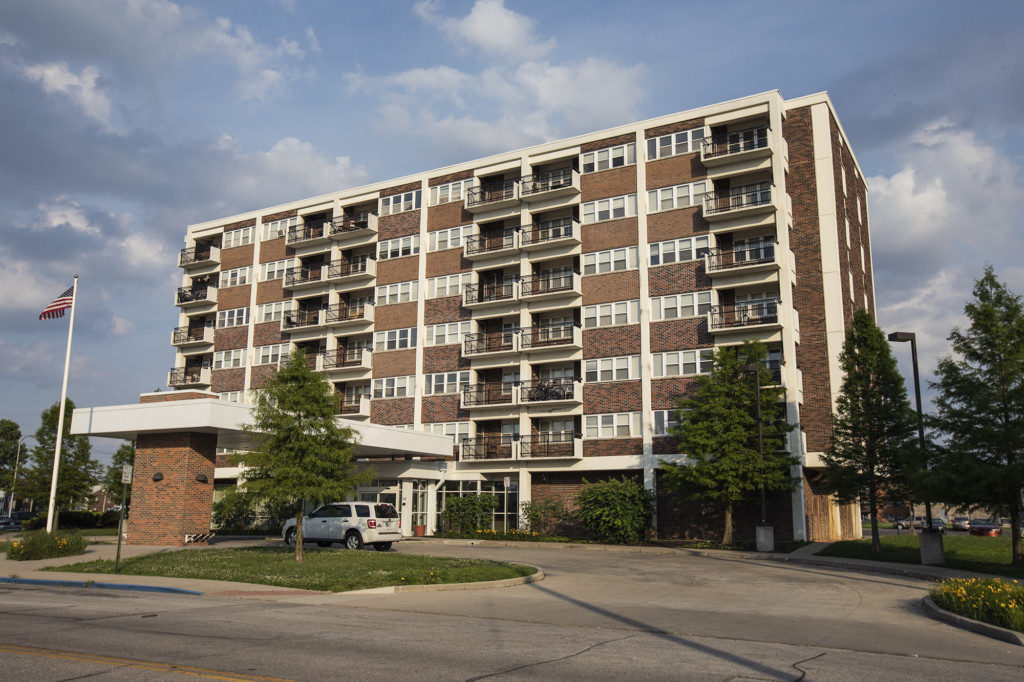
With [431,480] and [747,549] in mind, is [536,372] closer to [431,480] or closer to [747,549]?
[431,480]

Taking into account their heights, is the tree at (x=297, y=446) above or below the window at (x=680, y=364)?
below

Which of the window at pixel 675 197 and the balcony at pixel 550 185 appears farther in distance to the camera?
the balcony at pixel 550 185

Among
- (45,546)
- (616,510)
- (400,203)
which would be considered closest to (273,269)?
(400,203)

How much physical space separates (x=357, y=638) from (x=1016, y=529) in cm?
2069

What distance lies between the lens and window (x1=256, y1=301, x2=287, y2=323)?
56.8 m

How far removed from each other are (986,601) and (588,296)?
3210 cm

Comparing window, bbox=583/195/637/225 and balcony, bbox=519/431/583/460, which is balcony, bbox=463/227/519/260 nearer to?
window, bbox=583/195/637/225

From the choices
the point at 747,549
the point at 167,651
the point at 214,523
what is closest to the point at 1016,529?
the point at 747,549

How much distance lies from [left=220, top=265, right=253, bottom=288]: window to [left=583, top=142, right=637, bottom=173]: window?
2809cm

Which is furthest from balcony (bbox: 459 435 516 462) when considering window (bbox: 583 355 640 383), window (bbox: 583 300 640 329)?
window (bbox: 583 300 640 329)

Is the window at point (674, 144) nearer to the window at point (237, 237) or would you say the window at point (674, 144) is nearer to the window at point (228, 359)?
the window at point (237, 237)

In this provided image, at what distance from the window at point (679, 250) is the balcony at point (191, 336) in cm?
3566

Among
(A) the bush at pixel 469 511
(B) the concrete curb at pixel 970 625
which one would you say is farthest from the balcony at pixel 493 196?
(B) the concrete curb at pixel 970 625

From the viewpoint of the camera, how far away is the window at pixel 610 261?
4406 cm
